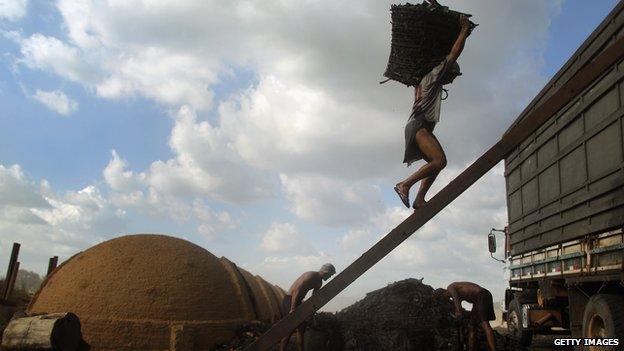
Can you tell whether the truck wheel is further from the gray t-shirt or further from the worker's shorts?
the gray t-shirt

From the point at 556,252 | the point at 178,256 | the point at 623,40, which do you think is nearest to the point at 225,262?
the point at 178,256

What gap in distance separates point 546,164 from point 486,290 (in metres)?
2.35

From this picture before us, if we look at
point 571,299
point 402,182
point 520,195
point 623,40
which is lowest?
point 571,299

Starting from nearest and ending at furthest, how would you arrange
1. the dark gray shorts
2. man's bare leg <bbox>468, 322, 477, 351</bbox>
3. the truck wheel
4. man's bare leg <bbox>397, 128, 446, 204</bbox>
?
man's bare leg <bbox>397, 128, 446, 204</bbox> → the dark gray shorts → man's bare leg <bbox>468, 322, 477, 351</bbox> → the truck wheel

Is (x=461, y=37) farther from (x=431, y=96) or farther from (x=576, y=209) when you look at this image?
(x=576, y=209)

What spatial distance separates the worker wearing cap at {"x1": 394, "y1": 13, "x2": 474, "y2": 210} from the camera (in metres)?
4.71

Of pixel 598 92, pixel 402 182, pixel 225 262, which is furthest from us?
pixel 225 262

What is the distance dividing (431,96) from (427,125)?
288mm

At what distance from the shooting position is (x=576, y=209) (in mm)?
7230

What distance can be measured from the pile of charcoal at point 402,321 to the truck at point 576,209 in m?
1.55

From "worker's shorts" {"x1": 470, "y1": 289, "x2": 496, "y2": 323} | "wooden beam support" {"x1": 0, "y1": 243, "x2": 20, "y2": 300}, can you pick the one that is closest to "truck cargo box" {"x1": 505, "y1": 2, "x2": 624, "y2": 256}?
"worker's shorts" {"x1": 470, "y1": 289, "x2": 496, "y2": 323}

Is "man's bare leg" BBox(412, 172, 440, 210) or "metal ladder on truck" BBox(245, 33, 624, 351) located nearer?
"metal ladder on truck" BBox(245, 33, 624, 351)

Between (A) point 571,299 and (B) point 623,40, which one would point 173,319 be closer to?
(A) point 571,299

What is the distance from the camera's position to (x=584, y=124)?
702cm
